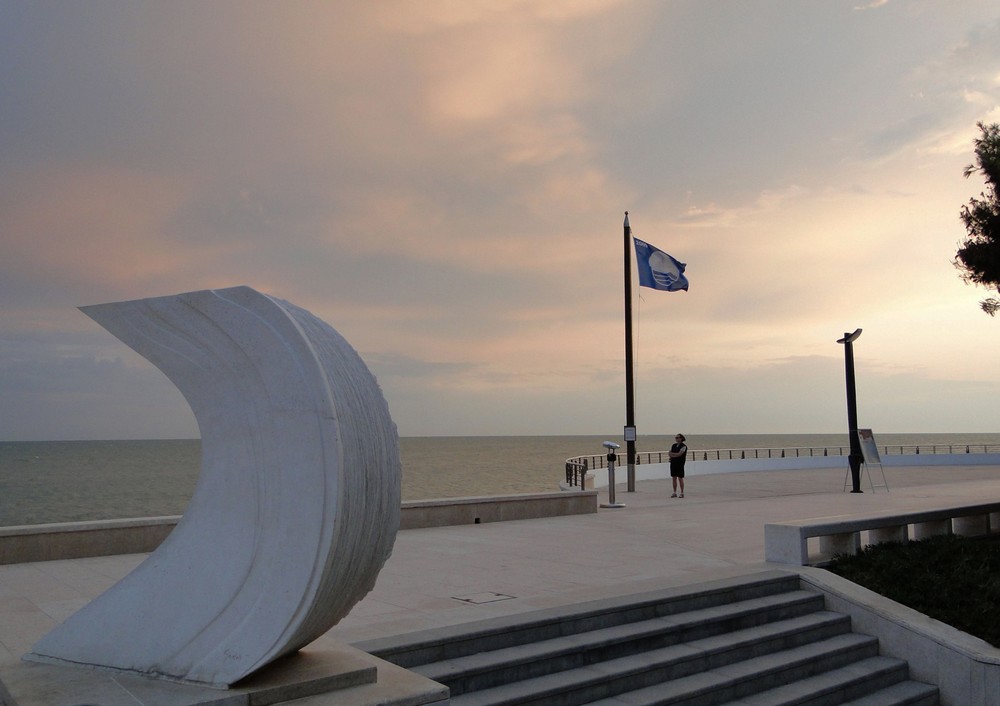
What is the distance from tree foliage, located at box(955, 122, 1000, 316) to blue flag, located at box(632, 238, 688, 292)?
9176 millimetres

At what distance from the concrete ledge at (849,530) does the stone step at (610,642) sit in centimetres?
95

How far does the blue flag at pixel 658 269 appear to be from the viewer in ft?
73.3

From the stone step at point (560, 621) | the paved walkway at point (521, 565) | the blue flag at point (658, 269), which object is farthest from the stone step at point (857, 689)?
the blue flag at point (658, 269)

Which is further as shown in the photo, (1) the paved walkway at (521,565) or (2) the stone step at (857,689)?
(1) the paved walkway at (521,565)

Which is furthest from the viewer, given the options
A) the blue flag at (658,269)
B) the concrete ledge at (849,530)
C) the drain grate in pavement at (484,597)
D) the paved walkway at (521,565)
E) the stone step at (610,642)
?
the blue flag at (658,269)

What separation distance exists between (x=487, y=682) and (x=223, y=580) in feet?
7.96

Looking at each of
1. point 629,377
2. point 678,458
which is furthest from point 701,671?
point 678,458

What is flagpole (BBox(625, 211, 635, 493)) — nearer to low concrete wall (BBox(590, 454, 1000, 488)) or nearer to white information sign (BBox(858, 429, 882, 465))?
low concrete wall (BBox(590, 454, 1000, 488))

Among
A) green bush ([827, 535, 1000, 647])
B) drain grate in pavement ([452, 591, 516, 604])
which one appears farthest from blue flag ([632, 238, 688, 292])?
drain grate in pavement ([452, 591, 516, 604])

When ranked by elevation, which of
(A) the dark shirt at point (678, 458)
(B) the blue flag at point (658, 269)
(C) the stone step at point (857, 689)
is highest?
(B) the blue flag at point (658, 269)

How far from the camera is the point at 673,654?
7.75m

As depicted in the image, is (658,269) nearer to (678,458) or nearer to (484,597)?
(678,458)

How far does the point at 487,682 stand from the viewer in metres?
6.73

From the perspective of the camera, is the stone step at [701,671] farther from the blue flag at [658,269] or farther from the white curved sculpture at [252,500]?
the blue flag at [658,269]
